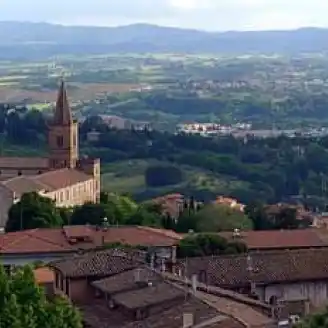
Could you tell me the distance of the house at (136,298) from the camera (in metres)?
24.0

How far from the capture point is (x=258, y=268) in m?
32.2

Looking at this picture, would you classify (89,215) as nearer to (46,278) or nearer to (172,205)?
(172,205)

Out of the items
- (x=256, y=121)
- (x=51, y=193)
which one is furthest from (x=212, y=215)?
(x=256, y=121)

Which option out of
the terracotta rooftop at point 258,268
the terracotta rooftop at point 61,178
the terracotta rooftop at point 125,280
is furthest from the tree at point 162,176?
the terracotta rooftop at point 125,280

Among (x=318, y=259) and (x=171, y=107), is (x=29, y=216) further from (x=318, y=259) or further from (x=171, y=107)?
(x=171, y=107)

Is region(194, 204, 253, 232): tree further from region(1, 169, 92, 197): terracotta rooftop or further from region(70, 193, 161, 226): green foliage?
region(1, 169, 92, 197): terracotta rooftop

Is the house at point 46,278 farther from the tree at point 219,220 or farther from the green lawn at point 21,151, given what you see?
the green lawn at point 21,151

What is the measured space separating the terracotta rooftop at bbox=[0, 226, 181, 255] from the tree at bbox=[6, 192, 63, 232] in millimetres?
6514

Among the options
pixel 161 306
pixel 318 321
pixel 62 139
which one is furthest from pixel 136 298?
pixel 62 139

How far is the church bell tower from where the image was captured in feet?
248

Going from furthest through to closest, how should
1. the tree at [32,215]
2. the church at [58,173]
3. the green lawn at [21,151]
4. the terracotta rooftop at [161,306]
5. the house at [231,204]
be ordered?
1. the green lawn at [21,151]
2. the church at [58,173]
3. the house at [231,204]
4. the tree at [32,215]
5. the terracotta rooftop at [161,306]

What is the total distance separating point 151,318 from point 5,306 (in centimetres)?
401

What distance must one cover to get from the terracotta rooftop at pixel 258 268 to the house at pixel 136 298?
1.60 metres

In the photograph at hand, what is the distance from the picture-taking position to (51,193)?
63.9m
